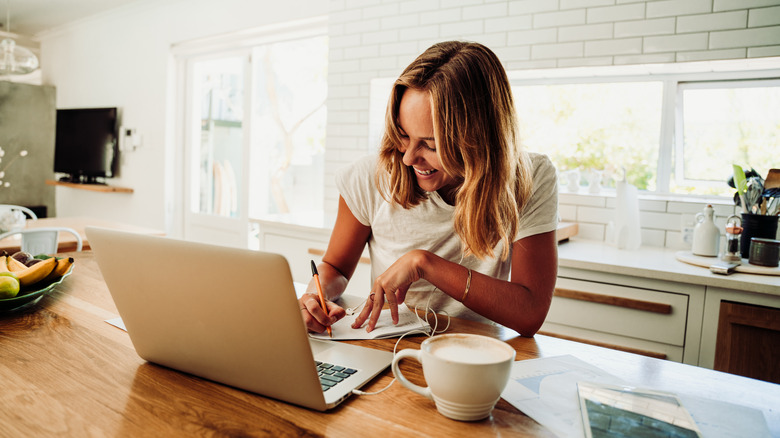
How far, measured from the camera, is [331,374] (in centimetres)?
80

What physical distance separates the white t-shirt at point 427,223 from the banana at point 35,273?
717 millimetres

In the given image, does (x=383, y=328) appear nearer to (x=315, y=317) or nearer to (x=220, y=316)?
(x=315, y=317)

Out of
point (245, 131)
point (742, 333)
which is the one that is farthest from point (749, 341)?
point (245, 131)

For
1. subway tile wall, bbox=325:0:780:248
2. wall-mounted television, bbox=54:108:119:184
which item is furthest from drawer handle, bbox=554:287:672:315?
wall-mounted television, bbox=54:108:119:184

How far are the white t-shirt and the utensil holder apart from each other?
4.09 feet

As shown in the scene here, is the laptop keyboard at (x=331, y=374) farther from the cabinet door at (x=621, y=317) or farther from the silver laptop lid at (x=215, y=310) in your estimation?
the cabinet door at (x=621, y=317)

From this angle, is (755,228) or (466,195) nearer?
(466,195)

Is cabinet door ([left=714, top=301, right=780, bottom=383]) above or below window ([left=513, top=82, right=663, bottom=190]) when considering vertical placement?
below

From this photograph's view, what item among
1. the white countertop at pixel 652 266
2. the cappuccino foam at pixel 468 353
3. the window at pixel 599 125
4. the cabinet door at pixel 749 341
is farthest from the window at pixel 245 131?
the cappuccino foam at pixel 468 353

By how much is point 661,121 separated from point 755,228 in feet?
2.55

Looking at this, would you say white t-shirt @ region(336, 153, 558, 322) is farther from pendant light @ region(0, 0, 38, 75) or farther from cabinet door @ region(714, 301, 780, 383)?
pendant light @ region(0, 0, 38, 75)

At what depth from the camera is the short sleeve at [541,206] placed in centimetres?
121

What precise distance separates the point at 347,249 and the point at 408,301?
0.24 meters

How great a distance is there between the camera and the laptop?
2.11 ft
